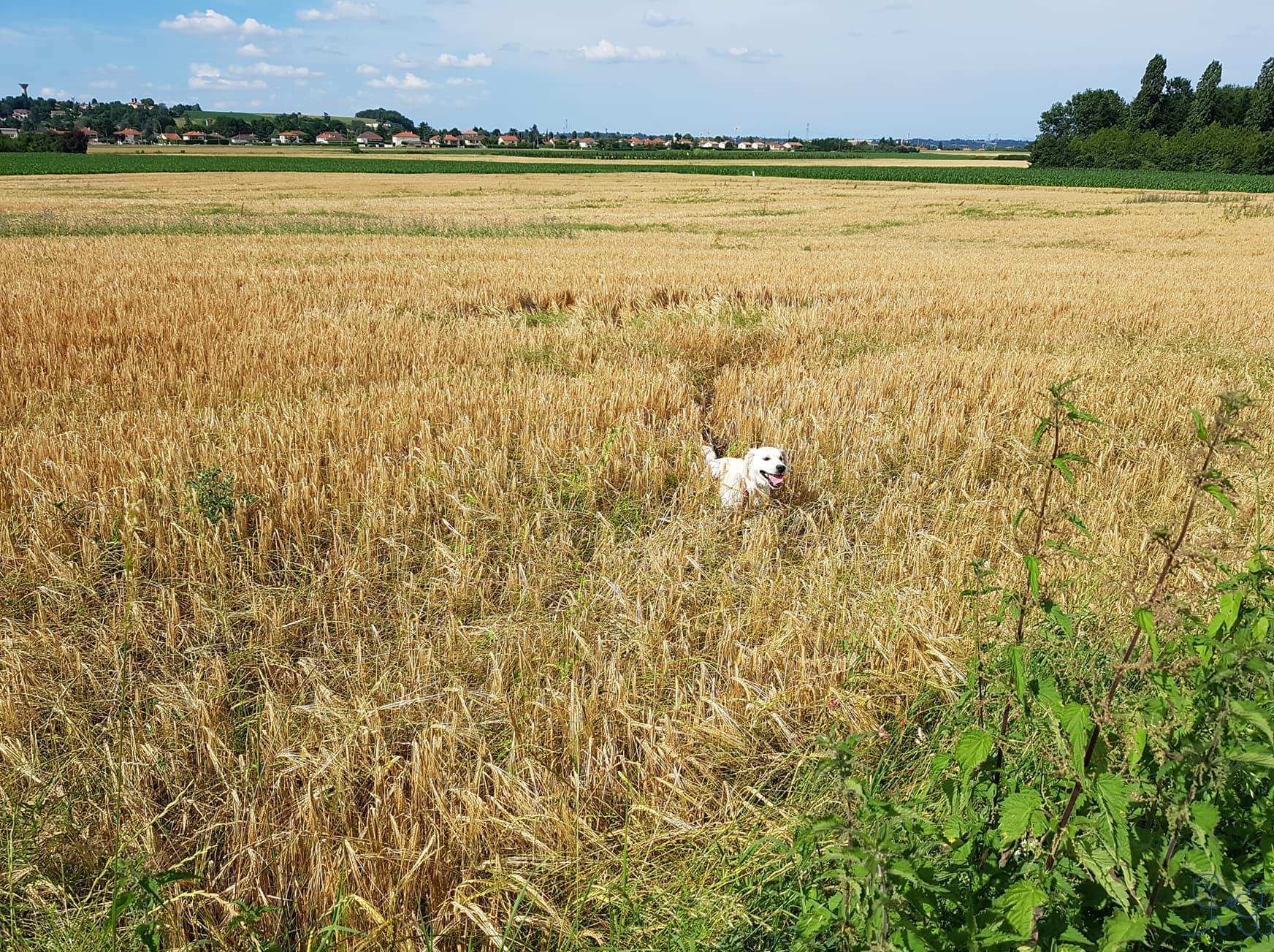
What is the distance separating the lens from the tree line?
263 ft

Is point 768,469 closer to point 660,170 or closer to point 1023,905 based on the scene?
point 1023,905

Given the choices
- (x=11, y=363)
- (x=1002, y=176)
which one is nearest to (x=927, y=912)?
(x=11, y=363)

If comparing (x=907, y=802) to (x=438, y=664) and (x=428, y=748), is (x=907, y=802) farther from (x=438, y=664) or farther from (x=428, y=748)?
(x=438, y=664)

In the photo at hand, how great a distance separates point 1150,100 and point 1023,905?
5616 inches

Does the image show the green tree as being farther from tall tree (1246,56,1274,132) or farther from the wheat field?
the wheat field

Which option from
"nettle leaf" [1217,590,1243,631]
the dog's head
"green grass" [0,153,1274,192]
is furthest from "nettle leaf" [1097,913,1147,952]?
"green grass" [0,153,1274,192]

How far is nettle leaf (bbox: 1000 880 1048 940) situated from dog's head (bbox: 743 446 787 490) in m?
3.25

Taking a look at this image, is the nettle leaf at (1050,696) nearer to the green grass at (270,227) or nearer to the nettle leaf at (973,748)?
the nettle leaf at (973,748)

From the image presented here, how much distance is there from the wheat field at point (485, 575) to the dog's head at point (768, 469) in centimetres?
19

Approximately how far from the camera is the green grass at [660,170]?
61.4 metres

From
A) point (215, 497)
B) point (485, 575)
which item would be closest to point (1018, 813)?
point (485, 575)

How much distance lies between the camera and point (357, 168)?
76.6 metres

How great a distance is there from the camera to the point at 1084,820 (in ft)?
5.46

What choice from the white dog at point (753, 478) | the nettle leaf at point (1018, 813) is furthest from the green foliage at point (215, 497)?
the nettle leaf at point (1018, 813)
